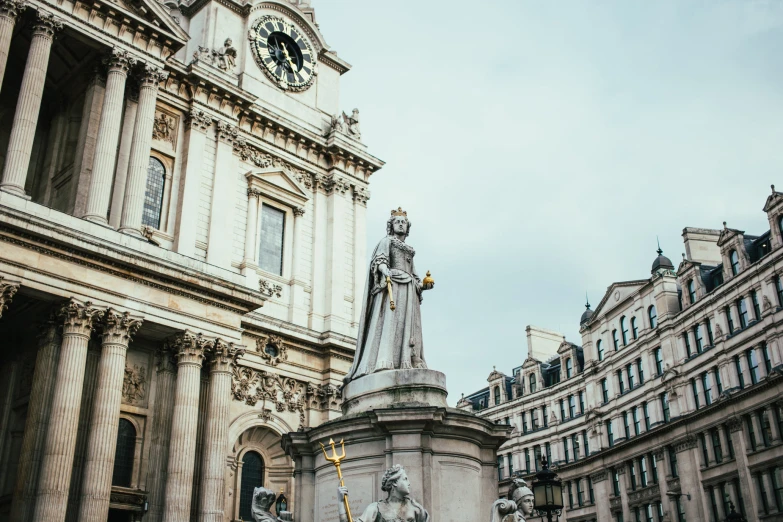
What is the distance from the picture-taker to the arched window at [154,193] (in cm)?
3088

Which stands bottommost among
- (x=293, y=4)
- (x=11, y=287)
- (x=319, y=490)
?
(x=319, y=490)

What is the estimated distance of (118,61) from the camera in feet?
95.3

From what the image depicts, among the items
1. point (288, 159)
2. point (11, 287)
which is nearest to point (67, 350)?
point (11, 287)

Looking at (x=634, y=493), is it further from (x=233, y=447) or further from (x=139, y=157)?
(x=139, y=157)

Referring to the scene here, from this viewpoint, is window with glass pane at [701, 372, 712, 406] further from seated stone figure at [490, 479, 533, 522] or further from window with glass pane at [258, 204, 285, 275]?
seated stone figure at [490, 479, 533, 522]

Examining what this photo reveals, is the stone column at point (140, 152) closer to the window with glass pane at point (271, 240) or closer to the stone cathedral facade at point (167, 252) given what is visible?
the stone cathedral facade at point (167, 252)

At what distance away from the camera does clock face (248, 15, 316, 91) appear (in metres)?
37.8

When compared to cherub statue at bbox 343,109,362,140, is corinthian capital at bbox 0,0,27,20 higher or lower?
lower

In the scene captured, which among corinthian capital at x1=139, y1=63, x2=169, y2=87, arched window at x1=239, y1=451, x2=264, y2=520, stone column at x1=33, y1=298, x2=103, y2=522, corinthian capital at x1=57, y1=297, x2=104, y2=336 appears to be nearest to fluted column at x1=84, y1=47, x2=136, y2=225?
corinthian capital at x1=139, y1=63, x2=169, y2=87

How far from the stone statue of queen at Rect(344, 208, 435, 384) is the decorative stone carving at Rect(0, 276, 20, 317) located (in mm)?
13283

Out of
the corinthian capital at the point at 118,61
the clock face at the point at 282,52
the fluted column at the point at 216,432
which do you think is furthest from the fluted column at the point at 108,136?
the clock face at the point at 282,52

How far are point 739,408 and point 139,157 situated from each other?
34.7 m

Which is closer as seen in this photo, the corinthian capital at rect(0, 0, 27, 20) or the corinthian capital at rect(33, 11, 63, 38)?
the corinthian capital at rect(0, 0, 27, 20)

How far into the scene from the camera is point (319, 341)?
33.8 m
